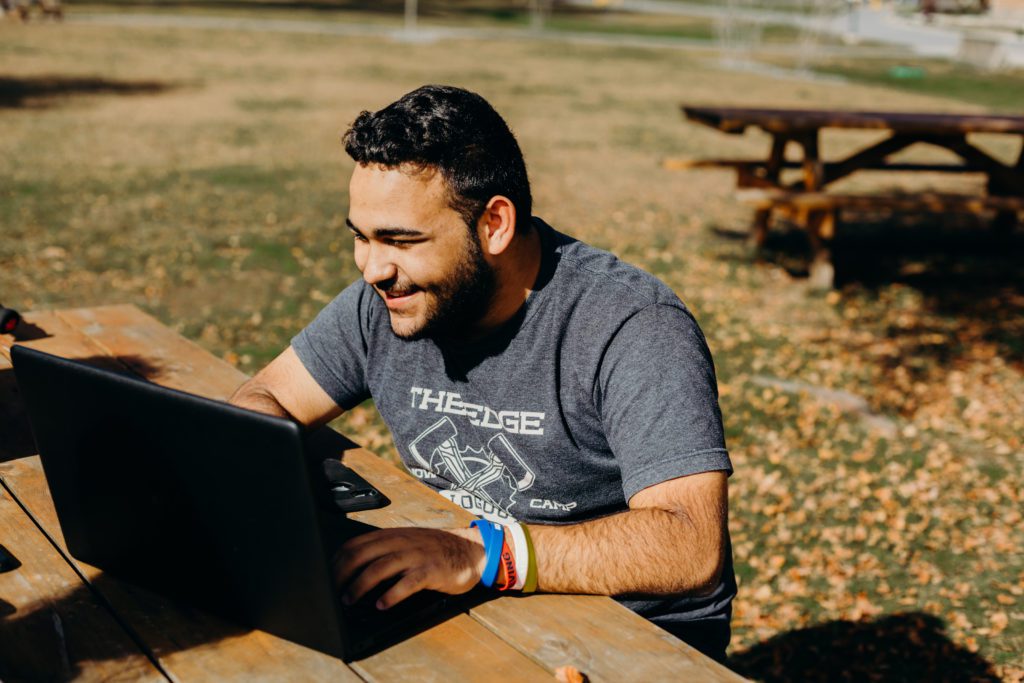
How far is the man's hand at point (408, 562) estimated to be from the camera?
1.66 m

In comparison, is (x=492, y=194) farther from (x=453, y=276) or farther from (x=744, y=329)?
(x=744, y=329)

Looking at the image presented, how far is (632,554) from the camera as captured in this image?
1863 millimetres

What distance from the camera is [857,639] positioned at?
3.98 meters

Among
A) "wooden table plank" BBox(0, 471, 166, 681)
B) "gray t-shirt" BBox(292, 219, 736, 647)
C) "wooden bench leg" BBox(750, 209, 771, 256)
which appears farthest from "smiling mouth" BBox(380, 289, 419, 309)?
"wooden bench leg" BBox(750, 209, 771, 256)

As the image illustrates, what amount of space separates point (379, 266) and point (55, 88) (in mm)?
17539

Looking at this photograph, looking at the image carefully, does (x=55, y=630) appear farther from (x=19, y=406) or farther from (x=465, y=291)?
(x=19, y=406)

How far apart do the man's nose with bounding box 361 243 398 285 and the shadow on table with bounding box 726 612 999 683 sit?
2.40 m

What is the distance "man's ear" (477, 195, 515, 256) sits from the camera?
224cm

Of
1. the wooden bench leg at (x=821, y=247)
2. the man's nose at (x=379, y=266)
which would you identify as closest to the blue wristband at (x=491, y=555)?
the man's nose at (x=379, y=266)

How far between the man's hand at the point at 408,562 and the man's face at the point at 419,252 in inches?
24.6

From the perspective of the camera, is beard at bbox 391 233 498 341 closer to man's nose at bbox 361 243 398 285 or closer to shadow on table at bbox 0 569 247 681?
man's nose at bbox 361 243 398 285

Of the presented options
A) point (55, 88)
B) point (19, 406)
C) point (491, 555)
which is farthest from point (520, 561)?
point (55, 88)

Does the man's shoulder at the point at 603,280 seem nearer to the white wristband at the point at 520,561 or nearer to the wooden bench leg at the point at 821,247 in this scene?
the white wristband at the point at 520,561

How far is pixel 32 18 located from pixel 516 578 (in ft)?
109
